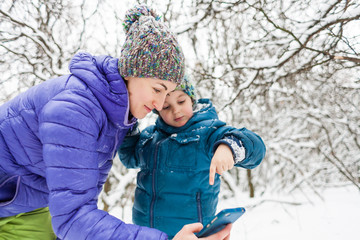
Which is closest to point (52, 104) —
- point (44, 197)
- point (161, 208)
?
point (44, 197)

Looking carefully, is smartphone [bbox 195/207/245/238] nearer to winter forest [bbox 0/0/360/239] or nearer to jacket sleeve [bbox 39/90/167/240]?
jacket sleeve [bbox 39/90/167/240]

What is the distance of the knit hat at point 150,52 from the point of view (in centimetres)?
119

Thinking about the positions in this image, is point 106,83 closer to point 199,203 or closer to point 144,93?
point 144,93

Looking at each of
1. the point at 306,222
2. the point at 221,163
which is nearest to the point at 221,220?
the point at 221,163

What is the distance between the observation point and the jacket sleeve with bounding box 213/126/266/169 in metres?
1.26

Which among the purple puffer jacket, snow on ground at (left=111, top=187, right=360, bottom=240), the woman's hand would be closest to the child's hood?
the purple puffer jacket

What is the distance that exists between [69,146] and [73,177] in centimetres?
11

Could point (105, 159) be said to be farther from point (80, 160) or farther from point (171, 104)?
point (171, 104)

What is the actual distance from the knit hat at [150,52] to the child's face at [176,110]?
332mm

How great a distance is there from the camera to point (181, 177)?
1520mm

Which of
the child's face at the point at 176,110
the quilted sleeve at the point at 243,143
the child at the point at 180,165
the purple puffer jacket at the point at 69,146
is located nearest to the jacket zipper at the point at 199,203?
the child at the point at 180,165

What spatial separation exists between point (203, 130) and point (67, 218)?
34.3 inches

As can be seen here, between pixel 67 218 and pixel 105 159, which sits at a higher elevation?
pixel 105 159

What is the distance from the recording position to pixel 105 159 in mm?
1277
